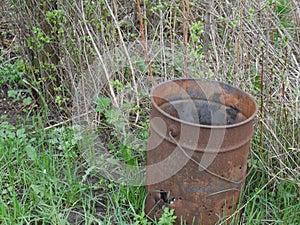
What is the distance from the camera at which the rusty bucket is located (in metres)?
2.54

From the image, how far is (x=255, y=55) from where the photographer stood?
12.2 ft

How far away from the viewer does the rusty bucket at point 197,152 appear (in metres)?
2.54

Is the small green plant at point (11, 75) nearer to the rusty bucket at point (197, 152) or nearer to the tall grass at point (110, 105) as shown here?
the tall grass at point (110, 105)

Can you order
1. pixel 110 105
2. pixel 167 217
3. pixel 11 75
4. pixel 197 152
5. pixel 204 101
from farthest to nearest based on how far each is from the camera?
pixel 11 75
pixel 110 105
pixel 204 101
pixel 167 217
pixel 197 152

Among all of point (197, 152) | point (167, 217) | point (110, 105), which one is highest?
point (197, 152)

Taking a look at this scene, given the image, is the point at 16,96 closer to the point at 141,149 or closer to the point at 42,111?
the point at 42,111

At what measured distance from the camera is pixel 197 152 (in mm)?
2553

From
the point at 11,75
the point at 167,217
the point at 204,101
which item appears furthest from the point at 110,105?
the point at 167,217

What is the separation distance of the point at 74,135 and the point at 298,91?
1.67 meters

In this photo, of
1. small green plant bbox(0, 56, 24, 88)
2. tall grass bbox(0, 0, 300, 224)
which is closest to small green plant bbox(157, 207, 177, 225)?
tall grass bbox(0, 0, 300, 224)

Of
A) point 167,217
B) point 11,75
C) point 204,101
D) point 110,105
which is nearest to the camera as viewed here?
point 167,217

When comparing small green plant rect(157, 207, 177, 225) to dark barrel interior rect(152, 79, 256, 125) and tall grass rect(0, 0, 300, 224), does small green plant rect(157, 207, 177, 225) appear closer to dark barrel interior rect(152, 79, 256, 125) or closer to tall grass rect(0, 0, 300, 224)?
tall grass rect(0, 0, 300, 224)

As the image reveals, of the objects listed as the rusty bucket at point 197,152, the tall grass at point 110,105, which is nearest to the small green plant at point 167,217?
the rusty bucket at point 197,152

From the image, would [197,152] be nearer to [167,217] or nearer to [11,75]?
[167,217]
